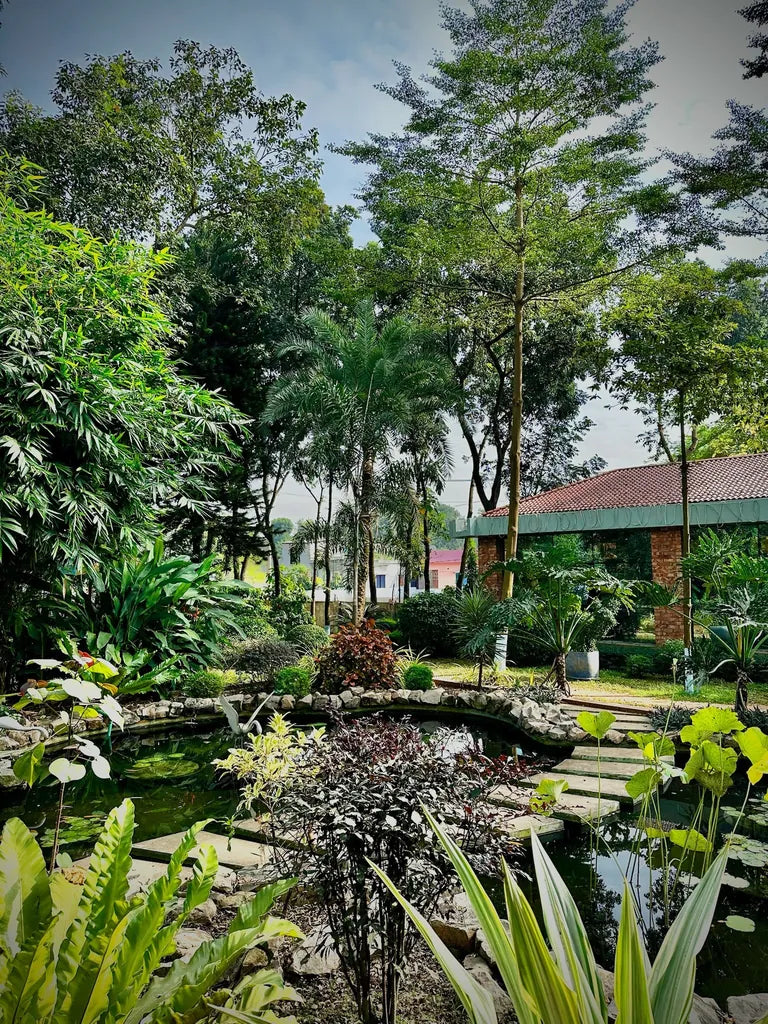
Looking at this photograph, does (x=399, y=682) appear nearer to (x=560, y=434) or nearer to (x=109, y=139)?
(x=109, y=139)

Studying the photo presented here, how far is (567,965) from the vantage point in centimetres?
121

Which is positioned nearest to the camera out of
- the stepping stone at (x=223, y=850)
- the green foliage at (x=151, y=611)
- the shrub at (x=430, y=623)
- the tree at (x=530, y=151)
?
the stepping stone at (x=223, y=850)

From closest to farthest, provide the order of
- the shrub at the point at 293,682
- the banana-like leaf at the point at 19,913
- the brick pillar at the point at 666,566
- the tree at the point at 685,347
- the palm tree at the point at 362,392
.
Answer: the banana-like leaf at the point at 19,913
the shrub at the point at 293,682
the tree at the point at 685,347
the brick pillar at the point at 666,566
the palm tree at the point at 362,392

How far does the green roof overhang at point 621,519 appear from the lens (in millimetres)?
10430

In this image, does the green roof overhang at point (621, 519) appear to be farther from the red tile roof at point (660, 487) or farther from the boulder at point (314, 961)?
the boulder at point (314, 961)

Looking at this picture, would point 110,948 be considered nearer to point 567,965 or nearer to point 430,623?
point 567,965

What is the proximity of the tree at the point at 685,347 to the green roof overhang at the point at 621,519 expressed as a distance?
6.00 feet

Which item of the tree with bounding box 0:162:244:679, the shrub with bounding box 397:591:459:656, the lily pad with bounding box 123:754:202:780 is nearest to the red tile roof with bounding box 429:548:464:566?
the shrub with bounding box 397:591:459:656

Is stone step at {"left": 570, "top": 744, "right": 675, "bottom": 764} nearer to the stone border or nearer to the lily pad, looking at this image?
the stone border

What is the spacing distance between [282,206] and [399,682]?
8.67 metres

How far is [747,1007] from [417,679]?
586 cm

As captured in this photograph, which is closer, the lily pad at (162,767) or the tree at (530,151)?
the lily pad at (162,767)

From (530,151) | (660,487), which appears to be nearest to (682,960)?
(530,151)

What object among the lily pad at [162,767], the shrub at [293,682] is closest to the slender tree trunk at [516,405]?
the shrub at [293,682]
